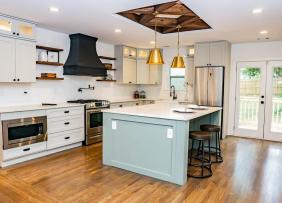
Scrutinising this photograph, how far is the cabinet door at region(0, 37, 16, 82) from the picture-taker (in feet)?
12.8

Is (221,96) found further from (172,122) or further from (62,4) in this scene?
(62,4)

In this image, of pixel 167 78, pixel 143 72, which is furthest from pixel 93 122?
pixel 167 78

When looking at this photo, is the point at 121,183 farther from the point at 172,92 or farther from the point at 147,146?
the point at 172,92

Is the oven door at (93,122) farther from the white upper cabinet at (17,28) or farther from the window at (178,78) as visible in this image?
the window at (178,78)

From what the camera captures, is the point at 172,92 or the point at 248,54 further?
the point at 172,92

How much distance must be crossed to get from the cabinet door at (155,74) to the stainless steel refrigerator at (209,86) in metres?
1.51

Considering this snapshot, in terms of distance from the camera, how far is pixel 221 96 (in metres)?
5.76

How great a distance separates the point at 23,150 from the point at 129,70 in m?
3.89

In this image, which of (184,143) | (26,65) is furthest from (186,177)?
(26,65)

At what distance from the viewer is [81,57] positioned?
5258mm

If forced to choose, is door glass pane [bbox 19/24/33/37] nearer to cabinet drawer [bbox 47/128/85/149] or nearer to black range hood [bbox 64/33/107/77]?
black range hood [bbox 64/33/107/77]

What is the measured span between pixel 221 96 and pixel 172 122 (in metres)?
3.10

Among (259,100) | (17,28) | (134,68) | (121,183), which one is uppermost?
(17,28)

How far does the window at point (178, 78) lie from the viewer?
277 inches
